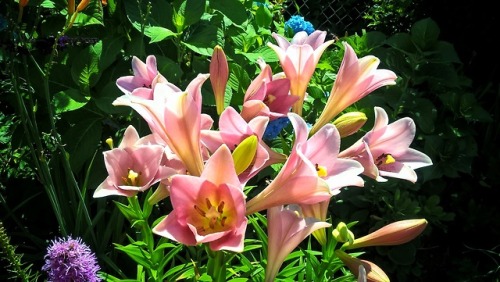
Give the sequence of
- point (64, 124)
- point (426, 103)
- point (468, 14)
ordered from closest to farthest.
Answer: point (64, 124) < point (426, 103) < point (468, 14)

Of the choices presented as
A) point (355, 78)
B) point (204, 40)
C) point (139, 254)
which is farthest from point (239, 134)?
point (204, 40)

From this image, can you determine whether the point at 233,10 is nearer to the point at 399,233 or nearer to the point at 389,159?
the point at 389,159

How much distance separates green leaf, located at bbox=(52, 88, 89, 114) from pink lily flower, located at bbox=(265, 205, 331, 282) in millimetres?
1261

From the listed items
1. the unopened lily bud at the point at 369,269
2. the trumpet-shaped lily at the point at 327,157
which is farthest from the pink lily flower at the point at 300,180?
the unopened lily bud at the point at 369,269

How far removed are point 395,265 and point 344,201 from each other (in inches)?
13.1

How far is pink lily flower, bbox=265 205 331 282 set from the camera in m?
0.97

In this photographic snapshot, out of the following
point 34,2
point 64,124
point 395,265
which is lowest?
point 395,265

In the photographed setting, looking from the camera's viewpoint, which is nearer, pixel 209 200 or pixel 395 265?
pixel 209 200

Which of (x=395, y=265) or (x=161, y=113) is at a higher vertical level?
(x=161, y=113)

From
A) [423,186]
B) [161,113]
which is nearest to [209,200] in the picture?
[161,113]

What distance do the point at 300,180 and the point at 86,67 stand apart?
1498mm

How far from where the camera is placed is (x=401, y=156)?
3.97 feet

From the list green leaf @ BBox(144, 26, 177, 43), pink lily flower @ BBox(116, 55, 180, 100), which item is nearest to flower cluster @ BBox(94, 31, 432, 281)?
pink lily flower @ BBox(116, 55, 180, 100)

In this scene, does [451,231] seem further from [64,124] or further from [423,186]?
[64,124]
